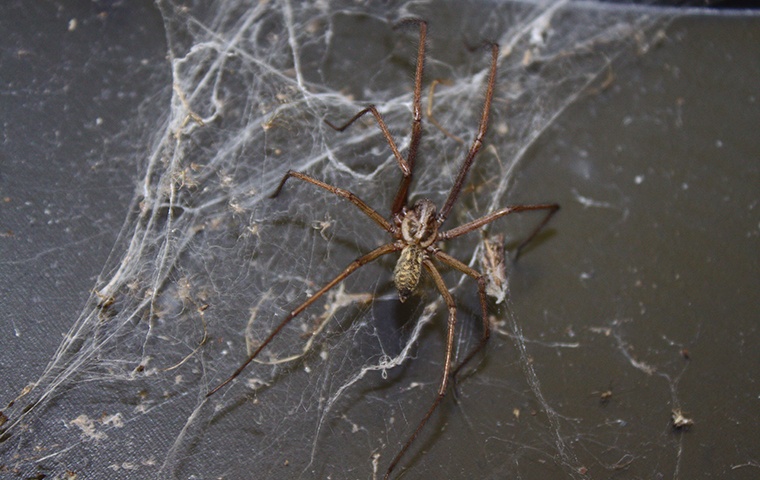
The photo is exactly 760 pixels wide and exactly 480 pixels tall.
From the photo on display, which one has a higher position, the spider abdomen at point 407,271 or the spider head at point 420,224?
the spider head at point 420,224

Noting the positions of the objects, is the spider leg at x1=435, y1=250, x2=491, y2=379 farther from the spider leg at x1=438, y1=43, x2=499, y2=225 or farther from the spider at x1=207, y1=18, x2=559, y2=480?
the spider leg at x1=438, y1=43, x2=499, y2=225

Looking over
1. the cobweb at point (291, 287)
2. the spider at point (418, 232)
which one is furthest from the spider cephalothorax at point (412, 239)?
the cobweb at point (291, 287)

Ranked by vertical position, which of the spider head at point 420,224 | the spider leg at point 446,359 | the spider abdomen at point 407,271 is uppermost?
the spider head at point 420,224

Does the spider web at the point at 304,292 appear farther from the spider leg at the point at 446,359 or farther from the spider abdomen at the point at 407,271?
the spider abdomen at the point at 407,271

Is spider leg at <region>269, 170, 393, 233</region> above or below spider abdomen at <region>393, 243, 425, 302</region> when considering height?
above

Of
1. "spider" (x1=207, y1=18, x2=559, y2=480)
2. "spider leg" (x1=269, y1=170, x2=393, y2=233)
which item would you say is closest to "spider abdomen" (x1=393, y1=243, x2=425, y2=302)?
"spider" (x1=207, y1=18, x2=559, y2=480)

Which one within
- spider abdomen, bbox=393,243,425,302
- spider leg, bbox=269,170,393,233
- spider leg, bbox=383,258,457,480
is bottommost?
spider leg, bbox=383,258,457,480

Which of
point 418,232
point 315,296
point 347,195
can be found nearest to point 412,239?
point 418,232

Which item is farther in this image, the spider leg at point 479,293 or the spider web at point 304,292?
the spider leg at point 479,293
